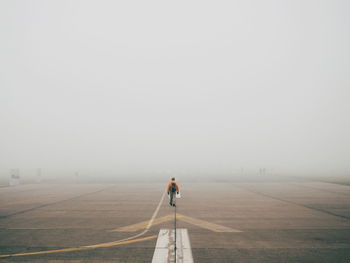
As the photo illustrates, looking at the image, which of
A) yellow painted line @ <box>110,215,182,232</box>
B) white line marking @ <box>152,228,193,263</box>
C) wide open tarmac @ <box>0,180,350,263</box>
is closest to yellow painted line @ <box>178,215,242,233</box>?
wide open tarmac @ <box>0,180,350,263</box>

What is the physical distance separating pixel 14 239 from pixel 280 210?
620 inches

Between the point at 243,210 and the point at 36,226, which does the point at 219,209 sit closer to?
the point at 243,210

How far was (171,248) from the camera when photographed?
27.3 ft

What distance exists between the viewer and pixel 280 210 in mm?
15078

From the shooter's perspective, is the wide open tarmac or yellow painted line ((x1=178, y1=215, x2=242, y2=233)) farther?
yellow painted line ((x1=178, y1=215, x2=242, y2=233))

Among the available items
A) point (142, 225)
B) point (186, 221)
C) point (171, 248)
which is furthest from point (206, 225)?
point (171, 248)

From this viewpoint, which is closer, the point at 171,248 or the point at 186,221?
the point at 171,248

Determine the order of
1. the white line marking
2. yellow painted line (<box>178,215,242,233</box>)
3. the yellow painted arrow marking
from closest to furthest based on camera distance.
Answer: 1. the white line marking
2. yellow painted line (<box>178,215,242,233</box>)
3. the yellow painted arrow marking

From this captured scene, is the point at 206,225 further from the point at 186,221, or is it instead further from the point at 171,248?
the point at 171,248

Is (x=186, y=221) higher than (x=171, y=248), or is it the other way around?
(x=171, y=248)

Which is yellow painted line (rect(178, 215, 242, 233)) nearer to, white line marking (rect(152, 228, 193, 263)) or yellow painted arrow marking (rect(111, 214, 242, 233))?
yellow painted arrow marking (rect(111, 214, 242, 233))

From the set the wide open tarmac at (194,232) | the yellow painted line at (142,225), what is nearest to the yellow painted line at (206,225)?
the wide open tarmac at (194,232)

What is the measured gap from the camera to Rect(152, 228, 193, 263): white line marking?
291 inches

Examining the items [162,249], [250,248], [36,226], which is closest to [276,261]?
[250,248]
